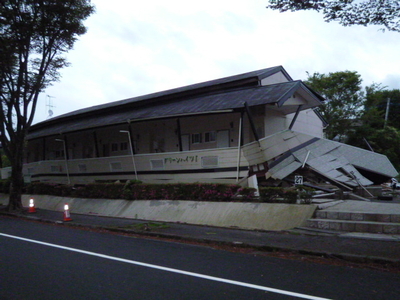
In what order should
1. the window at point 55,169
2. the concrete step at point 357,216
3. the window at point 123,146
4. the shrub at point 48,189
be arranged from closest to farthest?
the concrete step at point 357,216 < the shrub at point 48,189 < the window at point 123,146 < the window at point 55,169

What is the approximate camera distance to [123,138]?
26.4 metres

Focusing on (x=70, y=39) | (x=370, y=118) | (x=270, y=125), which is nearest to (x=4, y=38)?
(x=70, y=39)

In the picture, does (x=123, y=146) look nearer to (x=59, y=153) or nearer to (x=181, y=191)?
(x=59, y=153)

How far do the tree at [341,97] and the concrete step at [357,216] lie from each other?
24.0 m

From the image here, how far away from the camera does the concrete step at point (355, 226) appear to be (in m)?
9.45

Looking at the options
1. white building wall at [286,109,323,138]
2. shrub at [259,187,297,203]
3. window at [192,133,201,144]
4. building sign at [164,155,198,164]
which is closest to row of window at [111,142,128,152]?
window at [192,133,201,144]

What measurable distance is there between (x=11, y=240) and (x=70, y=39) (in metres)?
11.9

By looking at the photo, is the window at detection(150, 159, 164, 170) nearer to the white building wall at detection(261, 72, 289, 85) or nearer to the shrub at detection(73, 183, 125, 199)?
the shrub at detection(73, 183, 125, 199)

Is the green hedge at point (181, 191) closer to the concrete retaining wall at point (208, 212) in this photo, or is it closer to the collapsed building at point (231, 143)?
the concrete retaining wall at point (208, 212)

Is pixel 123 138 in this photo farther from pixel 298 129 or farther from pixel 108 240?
pixel 108 240

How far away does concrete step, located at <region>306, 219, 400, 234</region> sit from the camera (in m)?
9.45

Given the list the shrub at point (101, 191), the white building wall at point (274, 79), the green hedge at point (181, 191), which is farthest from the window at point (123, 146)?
the white building wall at point (274, 79)

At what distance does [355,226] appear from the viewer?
1003 centimetres

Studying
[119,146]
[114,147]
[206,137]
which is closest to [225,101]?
[206,137]
